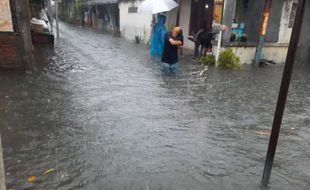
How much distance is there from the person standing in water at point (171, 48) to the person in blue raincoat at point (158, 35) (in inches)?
90.1

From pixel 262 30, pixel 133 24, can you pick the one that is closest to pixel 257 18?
pixel 262 30

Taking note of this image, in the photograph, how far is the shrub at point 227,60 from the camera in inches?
449

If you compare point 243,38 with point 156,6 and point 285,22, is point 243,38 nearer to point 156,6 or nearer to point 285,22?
point 285,22

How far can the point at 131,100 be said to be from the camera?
689 cm

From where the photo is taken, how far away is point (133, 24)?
75.0 ft

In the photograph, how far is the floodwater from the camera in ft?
12.4

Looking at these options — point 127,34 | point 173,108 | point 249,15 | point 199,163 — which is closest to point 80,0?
point 127,34

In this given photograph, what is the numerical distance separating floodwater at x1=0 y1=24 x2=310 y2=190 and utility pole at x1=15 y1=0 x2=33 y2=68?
0.57m

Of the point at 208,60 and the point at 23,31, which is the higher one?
the point at 23,31

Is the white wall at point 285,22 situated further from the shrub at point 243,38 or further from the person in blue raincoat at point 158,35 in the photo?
the person in blue raincoat at point 158,35

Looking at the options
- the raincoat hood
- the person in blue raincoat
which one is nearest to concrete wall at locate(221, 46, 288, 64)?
the person in blue raincoat

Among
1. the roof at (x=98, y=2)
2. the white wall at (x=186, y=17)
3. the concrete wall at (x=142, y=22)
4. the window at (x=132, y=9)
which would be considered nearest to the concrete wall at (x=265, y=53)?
the white wall at (x=186, y=17)

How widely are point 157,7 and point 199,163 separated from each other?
8.15 m

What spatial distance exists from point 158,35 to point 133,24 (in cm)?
1070
